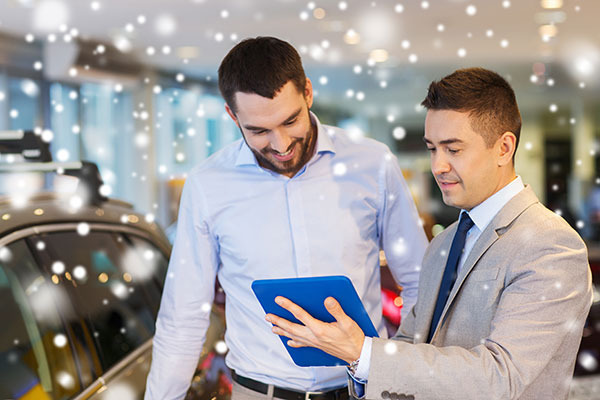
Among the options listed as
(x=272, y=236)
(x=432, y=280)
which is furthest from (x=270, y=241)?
(x=432, y=280)

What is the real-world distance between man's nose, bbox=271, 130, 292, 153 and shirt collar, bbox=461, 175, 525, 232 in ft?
1.60

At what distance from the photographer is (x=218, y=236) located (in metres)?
1.71

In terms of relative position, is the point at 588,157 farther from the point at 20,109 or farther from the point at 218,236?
the point at 218,236

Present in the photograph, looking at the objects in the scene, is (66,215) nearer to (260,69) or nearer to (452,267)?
(260,69)

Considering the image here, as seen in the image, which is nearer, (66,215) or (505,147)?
(505,147)

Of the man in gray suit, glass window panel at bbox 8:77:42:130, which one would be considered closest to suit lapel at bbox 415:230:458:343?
the man in gray suit

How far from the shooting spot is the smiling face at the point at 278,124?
1.51m

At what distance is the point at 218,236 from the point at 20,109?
5.73m

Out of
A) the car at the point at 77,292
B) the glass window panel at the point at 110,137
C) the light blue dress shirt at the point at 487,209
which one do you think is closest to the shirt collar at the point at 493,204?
the light blue dress shirt at the point at 487,209

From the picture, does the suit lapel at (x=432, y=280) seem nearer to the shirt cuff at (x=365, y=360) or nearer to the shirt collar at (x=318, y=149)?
the shirt cuff at (x=365, y=360)

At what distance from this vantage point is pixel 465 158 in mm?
1199

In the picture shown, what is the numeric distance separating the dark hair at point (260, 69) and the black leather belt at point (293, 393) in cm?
68

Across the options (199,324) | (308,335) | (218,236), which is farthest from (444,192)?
(199,324)

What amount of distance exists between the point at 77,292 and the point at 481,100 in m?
1.11
